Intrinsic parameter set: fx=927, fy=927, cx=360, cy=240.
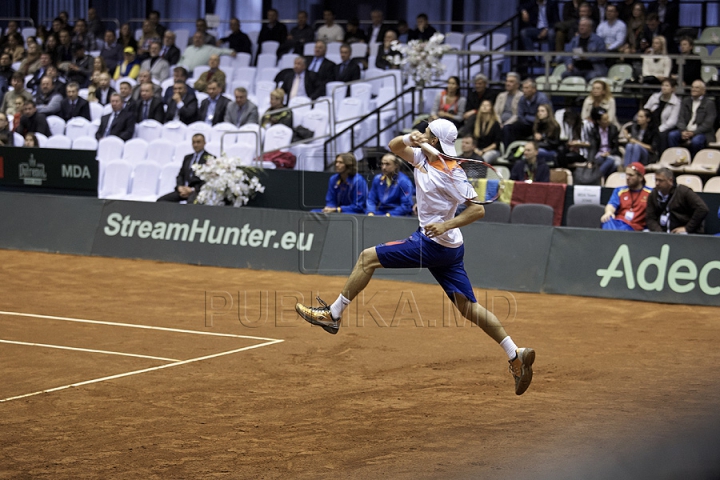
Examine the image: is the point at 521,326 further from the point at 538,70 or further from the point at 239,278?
the point at 538,70

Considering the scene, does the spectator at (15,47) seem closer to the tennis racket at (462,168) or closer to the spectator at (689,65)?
the spectator at (689,65)

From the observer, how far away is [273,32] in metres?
21.2

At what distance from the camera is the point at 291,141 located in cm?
1670

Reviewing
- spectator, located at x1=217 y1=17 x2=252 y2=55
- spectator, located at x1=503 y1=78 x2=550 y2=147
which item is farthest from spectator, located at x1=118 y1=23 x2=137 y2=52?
spectator, located at x1=503 y1=78 x2=550 y2=147

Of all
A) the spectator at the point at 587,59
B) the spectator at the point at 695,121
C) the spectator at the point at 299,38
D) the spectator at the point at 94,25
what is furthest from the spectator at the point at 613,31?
the spectator at the point at 94,25

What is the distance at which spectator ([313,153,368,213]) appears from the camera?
13695 mm

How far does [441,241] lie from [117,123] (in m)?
12.9

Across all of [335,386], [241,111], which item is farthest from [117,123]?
[335,386]

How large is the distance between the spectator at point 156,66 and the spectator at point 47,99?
6.51 ft

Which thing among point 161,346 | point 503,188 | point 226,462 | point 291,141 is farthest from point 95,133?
point 226,462

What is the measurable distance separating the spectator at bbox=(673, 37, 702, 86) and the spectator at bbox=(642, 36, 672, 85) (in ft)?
0.90

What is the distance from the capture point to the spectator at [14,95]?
20.3m

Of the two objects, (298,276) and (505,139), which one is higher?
(505,139)

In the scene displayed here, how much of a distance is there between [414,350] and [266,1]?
57.3ft
